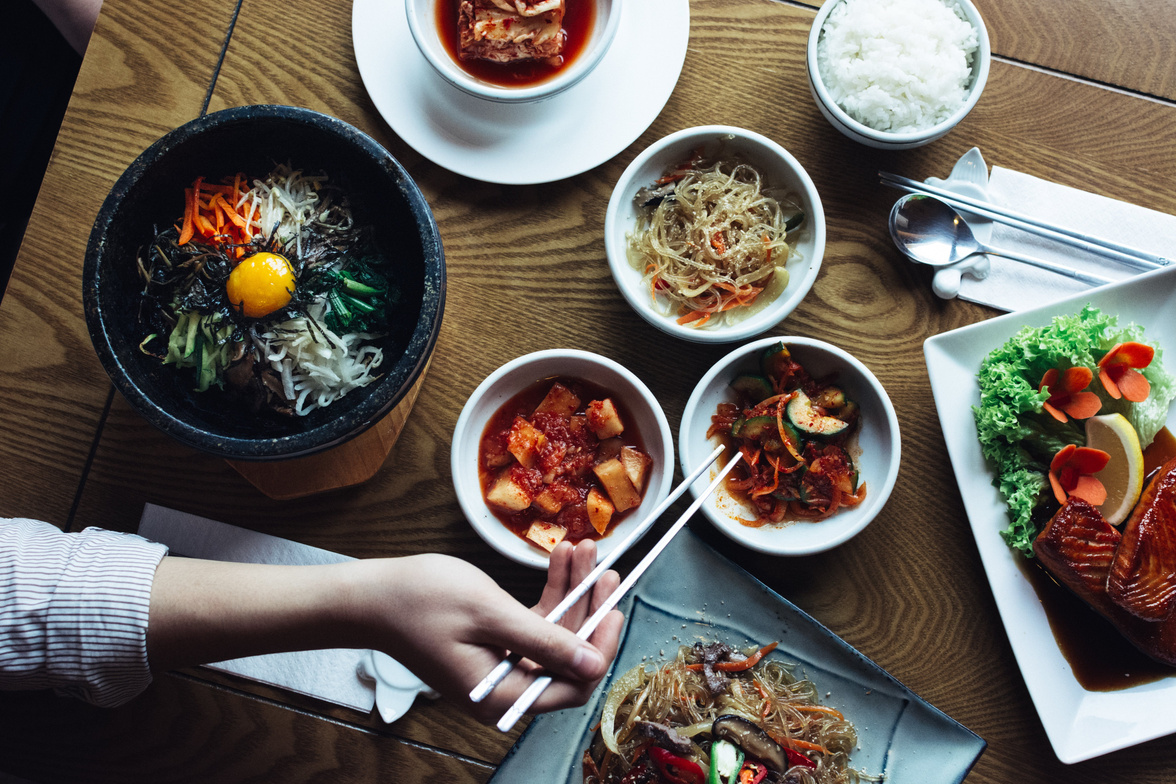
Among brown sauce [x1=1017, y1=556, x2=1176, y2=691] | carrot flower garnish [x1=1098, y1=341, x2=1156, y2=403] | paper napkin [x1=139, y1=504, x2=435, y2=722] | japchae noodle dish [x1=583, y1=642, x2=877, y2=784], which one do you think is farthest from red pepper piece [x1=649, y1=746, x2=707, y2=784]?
carrot flower garnish [x1=1098, y1=341, x2=1156, y2=403]

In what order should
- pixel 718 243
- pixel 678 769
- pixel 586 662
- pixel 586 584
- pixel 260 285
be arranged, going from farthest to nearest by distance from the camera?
pixel 718 243 < pixel 678 769 < pixel 260 285 < pixel 586 584 < pixel 586 662

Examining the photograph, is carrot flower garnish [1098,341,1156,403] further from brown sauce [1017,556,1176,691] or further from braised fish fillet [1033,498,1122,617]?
brown sauce [1017,556,1176,691]

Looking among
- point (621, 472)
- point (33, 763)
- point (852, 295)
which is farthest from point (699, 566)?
point (33, 763)

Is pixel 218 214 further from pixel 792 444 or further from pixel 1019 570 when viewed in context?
pixel 1019 570

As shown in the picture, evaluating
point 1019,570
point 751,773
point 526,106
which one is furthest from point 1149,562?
point 526,106

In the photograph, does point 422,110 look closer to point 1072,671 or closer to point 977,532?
point 977,532

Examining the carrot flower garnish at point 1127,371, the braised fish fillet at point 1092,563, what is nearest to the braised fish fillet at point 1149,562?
the braised fish fillet at point 1092,563

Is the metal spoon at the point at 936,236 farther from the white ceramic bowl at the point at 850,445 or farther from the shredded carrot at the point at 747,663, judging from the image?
the shredded carrot at the point at 747,663
